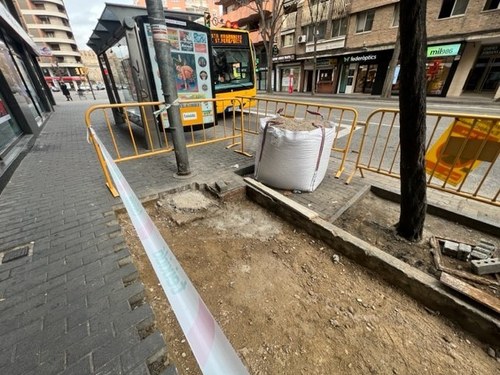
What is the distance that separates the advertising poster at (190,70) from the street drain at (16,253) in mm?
3808

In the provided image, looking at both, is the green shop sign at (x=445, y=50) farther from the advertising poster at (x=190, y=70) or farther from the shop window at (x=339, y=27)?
the advertising poster at (x=190, y=70)

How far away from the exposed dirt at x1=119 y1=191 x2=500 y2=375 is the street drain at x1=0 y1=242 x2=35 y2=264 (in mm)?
884

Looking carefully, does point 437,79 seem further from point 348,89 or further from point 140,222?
point 140,222

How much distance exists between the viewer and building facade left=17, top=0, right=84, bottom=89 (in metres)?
48.2

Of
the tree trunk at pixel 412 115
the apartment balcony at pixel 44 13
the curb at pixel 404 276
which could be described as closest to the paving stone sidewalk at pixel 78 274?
the curb at pixel 404 276

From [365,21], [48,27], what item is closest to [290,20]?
[365,21]

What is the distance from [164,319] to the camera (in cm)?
177

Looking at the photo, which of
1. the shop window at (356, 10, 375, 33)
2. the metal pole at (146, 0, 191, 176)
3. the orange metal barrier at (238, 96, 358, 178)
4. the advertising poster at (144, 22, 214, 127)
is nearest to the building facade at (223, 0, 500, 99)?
the shop window at (356, 10, 375, 33)

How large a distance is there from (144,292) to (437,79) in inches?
860

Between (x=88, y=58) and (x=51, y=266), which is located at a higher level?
(x=88, y=58)

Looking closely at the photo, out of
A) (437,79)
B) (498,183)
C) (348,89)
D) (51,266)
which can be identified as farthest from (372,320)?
(348,89)

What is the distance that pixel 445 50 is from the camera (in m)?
15.0

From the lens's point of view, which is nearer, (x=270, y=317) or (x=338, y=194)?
(x=270, y=317)

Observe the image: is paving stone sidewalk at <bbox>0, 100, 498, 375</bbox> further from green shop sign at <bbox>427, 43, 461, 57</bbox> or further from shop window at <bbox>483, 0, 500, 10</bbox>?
shop window at <bbox>483, 0, 500, 10</bbox>
